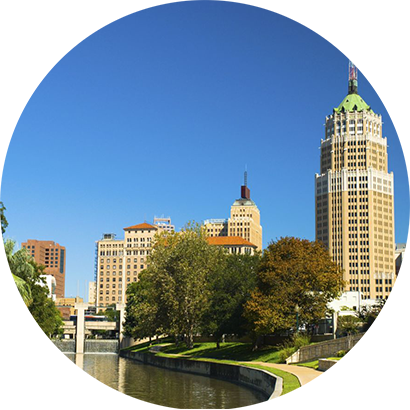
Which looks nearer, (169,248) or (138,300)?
(169,248)

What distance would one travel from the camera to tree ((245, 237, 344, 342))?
6506cm

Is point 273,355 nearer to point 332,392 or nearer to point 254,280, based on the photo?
point 254,280

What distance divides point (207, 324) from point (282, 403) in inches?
1955

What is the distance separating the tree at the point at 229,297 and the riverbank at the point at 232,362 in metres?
2.50

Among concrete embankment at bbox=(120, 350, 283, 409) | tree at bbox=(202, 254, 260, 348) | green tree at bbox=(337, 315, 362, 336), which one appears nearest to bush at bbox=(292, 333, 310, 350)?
green tree at bbox=(337, 315, 362, 336)

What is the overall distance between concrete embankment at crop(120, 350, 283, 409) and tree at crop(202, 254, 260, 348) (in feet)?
20.1

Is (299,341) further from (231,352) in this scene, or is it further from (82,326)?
(82,326)

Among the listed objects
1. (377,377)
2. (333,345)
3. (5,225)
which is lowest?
(333,345)

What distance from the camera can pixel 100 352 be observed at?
144m

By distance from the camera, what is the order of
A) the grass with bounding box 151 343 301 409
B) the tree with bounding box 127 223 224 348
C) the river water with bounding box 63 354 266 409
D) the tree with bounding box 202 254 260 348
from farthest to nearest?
1. the tree with bounding box 127 223 224 348
2. the tree with bounding box 202 254 260 348
3. the river water with bounding box 63 354 266 409
4. the grass with bounding box 151 343 301 409

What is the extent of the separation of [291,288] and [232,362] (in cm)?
1062

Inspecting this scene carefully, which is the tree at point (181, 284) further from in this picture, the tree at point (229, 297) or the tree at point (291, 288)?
the tree at point (291, 288)

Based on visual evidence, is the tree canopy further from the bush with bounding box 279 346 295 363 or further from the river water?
the bush with bounding box 279 346 295 363

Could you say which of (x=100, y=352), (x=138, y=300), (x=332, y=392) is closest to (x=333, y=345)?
(x=332, y=392)
